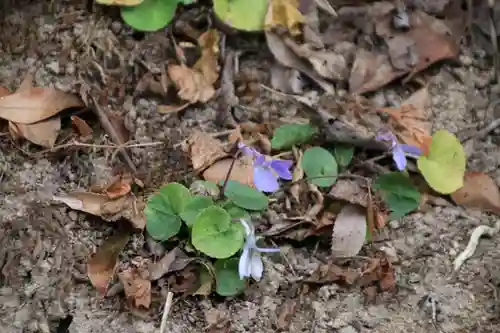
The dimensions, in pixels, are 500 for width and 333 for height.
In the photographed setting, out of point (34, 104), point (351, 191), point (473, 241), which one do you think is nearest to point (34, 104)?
point (34, 104)

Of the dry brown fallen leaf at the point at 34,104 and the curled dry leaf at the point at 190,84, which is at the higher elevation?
the curled dry leaf at the point at 190,84

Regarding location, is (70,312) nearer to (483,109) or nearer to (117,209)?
(117,209)

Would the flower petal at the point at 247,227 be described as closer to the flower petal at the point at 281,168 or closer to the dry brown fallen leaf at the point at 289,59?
the flower petal at the point at 281,168

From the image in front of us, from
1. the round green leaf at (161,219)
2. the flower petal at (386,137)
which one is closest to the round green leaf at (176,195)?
the round green leaf at (161,219)

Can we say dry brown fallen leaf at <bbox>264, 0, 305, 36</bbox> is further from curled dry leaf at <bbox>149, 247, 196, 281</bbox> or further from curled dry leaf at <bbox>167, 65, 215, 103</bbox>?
curled dry leaf at <bbox>149, 247, 196, 281</bbox>

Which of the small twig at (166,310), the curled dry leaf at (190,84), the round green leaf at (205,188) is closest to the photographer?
the small twig at (166,310)

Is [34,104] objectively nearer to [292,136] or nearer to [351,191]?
[292,136]
